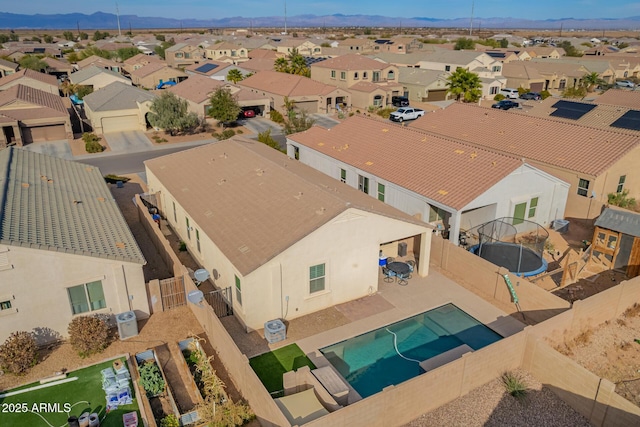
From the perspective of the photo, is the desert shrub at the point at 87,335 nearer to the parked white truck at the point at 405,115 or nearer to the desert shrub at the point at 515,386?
the desert shrub at the point at 515,386

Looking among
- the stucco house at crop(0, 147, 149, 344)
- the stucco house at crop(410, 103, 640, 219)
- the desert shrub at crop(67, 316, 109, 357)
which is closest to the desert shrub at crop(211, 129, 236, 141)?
the stucco house at crop(410, 103, 640, 219)

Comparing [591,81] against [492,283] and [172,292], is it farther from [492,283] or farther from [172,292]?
[172,292]


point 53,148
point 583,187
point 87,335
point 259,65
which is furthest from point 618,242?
point 259,65

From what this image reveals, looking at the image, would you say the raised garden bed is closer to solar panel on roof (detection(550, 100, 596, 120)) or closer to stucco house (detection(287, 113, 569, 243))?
stucco house (detection(287, 113, 569, 243))

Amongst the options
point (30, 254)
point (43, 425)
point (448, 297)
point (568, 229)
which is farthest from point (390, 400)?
point (568, 229)

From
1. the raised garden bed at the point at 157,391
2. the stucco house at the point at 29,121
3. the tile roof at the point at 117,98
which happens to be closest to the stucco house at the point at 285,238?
the raised garden bed at the point at 157,391

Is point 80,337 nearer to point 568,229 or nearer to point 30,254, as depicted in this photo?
point 30,254
